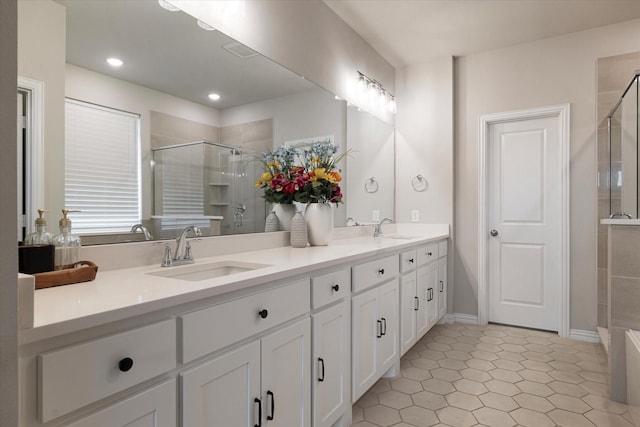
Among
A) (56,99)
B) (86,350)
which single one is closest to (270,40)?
(56,99)

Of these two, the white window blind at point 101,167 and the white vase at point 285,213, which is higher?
the white window blind at point 101,167

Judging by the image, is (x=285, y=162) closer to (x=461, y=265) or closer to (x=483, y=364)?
(x=483, y=364)

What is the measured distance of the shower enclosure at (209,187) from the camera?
A: 5.06 ft

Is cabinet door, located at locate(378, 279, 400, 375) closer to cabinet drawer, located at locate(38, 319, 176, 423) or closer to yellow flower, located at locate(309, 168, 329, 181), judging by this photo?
yellow flower, located at locate(309, 168, 329, 181)

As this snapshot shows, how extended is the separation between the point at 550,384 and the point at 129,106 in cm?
276

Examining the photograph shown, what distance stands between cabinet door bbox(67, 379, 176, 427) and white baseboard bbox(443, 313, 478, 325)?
10.3ft

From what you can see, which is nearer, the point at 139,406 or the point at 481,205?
the point at 139,406

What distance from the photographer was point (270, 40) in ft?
6.98

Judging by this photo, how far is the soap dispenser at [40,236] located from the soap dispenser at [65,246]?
2 centimetres

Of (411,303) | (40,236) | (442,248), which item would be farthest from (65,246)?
(442,248)

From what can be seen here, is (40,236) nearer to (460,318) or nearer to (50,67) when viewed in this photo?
(50,67)

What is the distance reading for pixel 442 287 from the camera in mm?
3342

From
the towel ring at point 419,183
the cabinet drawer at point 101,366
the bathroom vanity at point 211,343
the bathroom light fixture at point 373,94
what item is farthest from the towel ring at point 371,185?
the cabinet drawer at point 101,366

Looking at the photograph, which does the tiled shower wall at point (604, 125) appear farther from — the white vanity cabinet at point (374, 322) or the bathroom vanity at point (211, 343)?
the bathroom vanity at point (211, 343)
